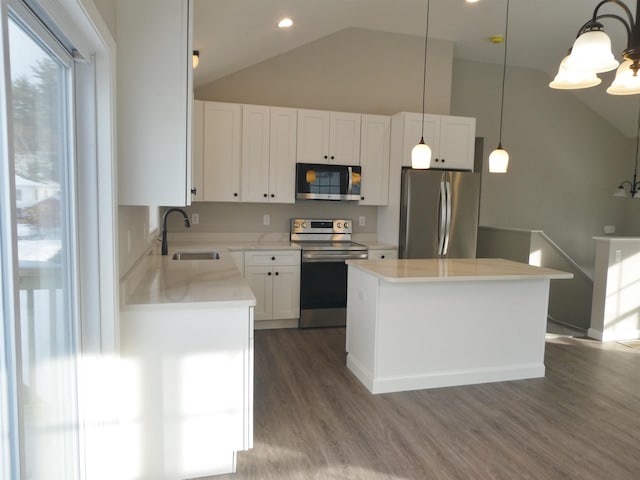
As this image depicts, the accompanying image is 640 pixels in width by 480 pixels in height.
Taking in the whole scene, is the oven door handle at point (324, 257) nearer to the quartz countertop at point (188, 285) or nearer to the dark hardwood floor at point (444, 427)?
the dark hardwood floor at point (444, 427)

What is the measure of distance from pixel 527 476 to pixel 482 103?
510 centimetres

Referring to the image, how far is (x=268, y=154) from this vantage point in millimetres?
4625

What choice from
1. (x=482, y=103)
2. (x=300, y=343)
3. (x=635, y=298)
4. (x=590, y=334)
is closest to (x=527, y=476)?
(x=300, y=343)

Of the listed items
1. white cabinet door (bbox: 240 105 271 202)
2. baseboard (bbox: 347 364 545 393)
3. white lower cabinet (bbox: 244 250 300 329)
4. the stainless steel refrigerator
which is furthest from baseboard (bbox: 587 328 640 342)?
white cabinet door (bbox: 240 105 271 202)

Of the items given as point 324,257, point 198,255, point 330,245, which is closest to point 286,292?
point 324,257

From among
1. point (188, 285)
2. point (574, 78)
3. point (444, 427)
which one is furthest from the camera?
point (444, 427)

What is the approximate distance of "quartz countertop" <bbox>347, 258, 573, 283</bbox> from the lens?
9.62ft

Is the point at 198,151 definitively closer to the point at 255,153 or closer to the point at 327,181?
the point at 255,153

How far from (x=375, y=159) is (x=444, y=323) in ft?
7.57

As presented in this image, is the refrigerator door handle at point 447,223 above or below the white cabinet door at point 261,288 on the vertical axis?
above

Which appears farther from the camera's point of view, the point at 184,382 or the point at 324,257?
the point at 324,257

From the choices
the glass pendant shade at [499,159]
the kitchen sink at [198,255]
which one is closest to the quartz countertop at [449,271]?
A: the glass pendant shade at [499,159]

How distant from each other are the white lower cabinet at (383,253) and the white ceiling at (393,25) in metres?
2.35

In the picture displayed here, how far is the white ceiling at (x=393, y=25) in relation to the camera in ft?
11.1
